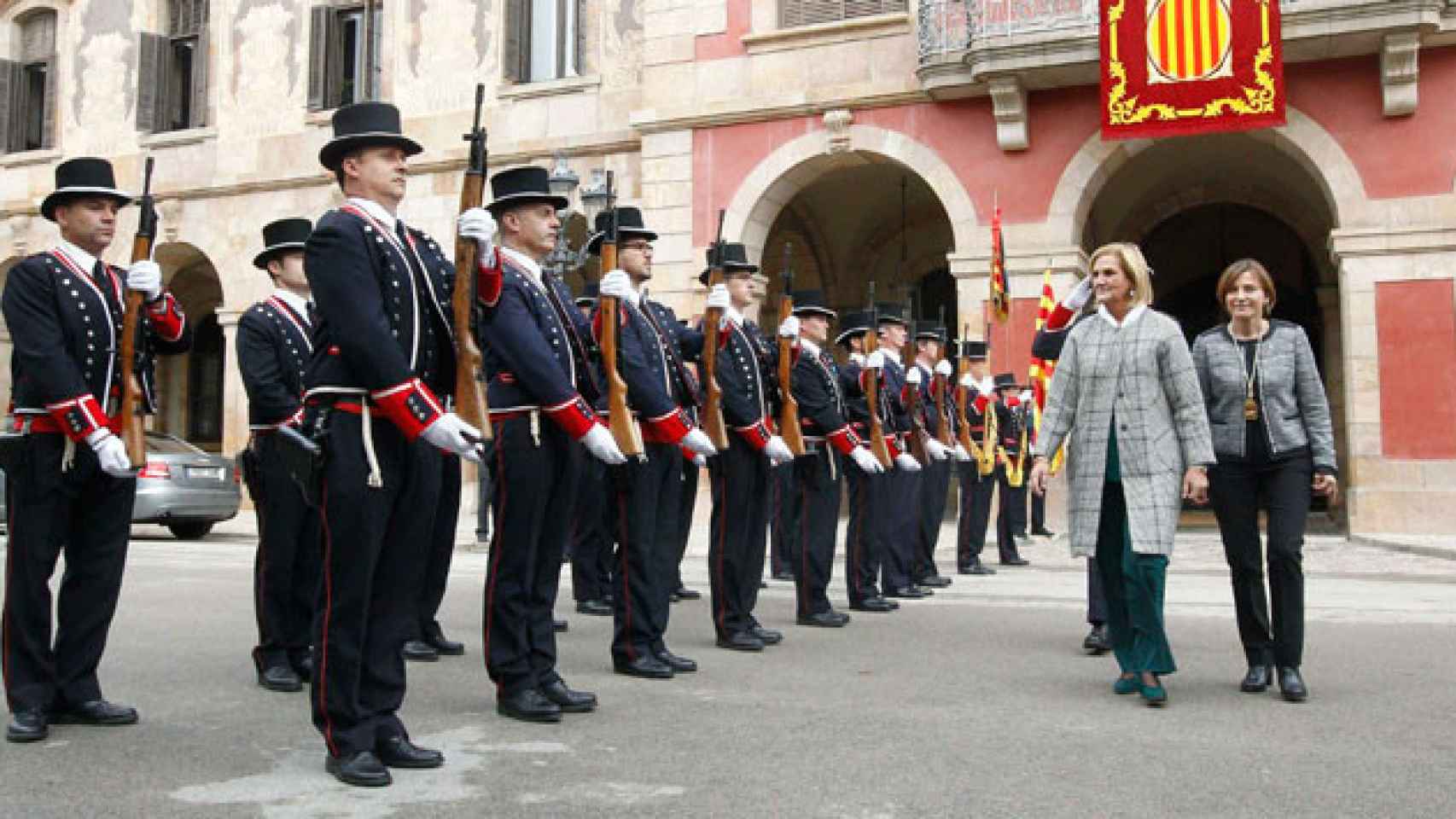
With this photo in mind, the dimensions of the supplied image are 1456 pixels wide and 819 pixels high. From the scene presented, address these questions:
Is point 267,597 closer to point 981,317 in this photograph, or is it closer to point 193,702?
point 193,702

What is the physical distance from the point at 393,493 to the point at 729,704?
1.76 meters

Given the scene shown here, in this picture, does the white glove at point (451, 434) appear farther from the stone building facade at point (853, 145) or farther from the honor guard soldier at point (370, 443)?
the stone building facade at point (853, 145)

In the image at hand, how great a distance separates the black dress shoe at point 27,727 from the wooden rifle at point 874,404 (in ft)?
16.9

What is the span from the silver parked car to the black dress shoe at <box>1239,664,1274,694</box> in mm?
12490

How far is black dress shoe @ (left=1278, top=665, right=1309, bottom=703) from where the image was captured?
5477mm

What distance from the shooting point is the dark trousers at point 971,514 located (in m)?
11.6

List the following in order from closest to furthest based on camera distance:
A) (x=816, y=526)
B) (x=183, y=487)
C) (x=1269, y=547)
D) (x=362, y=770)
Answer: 1. (x=362, y=770)
2. (x=1269, y=547)
3. (x=816, y=526)
4. (x=183, y=487)

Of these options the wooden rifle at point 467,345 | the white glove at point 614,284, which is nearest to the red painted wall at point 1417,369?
the white glove at point 614,284

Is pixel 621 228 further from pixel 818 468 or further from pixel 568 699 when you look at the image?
pixel 568 699

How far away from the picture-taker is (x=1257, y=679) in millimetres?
5723

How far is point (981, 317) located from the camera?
16.5 m

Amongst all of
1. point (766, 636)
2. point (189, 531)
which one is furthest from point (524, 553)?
point (189, 531)

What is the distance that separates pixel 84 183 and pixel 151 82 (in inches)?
773

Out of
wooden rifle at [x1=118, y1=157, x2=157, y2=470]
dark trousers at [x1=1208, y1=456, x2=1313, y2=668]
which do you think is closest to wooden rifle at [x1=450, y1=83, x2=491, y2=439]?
wooden rifle at [x1=118, y1=157, x2=157, y2=470]
